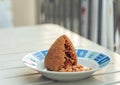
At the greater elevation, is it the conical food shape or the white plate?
the conical food shape

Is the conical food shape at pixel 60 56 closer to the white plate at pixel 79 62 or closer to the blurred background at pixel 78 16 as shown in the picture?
the white plate at pixel 79 62

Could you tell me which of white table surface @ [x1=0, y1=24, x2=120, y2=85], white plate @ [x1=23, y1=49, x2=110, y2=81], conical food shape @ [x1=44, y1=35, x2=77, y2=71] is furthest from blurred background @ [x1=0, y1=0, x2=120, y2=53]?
conical food shape @ [x1=44, y1=35, x2=77, y2=71]

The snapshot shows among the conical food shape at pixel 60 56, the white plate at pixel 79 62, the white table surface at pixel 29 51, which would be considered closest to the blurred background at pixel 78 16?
the white table surface at pixel 29 51

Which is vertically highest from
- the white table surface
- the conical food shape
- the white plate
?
the conical food shape

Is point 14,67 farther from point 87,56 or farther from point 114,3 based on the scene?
point 114,3

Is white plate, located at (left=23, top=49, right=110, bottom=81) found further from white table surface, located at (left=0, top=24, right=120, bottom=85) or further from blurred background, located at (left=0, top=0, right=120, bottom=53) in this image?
blurred background, located at (left=0, top=0, right=120, bottom=53)

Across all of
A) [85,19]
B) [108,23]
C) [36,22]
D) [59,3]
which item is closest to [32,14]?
[36,22]

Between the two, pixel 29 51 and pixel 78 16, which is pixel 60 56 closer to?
pixel 29 51
